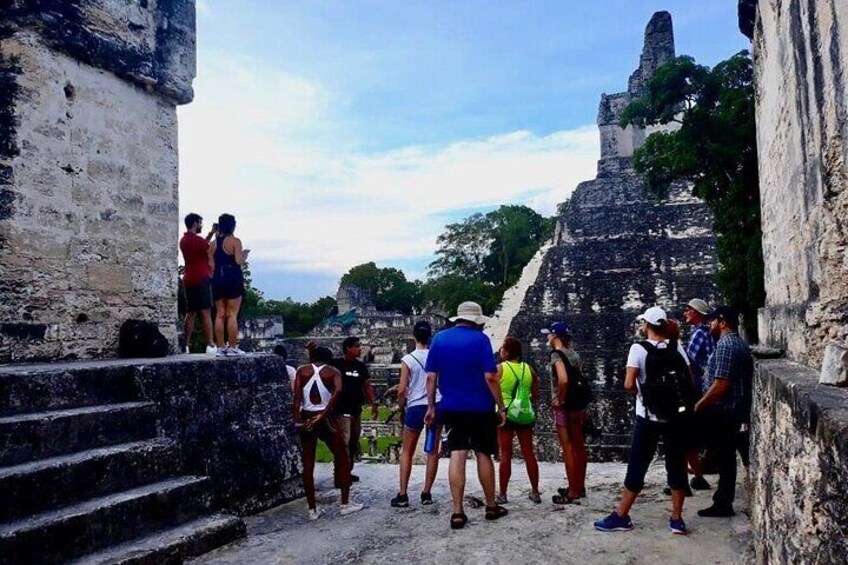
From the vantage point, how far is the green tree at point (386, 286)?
58000mm

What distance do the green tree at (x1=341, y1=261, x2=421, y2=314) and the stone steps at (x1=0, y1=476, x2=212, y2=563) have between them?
174ft

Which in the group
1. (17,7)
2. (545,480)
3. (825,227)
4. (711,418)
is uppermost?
(17,7)

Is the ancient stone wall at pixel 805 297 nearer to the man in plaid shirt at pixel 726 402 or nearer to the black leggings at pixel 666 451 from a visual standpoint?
the man in plaid shirt at pixel 726 402

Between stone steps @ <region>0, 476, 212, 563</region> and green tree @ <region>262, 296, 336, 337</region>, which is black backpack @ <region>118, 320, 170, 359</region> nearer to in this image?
stone steps @ <region>0, 476, 212, 563</region>

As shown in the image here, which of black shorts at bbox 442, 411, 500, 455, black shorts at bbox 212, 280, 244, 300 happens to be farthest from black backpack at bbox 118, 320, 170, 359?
black shorts at bbox 442, 411, 500, 455

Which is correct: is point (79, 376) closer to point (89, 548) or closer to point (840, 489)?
point (89, 548)

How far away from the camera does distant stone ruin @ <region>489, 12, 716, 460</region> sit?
14.3m

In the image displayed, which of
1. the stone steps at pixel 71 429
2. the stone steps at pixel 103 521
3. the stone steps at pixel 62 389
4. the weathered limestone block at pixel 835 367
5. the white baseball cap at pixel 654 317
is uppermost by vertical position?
the white baseball cap at pixel 654 317

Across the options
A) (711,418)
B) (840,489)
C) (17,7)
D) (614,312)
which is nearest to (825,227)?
(840,489)

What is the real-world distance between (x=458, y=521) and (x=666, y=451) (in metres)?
1.35

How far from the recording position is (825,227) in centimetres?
284

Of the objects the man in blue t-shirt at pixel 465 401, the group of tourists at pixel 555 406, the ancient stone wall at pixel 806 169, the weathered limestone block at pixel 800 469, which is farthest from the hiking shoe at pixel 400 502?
the ancient stone wall at pixel 806 169

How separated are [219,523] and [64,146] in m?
2.67

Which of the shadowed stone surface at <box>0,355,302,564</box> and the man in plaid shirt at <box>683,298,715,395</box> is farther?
the man in plaid shirt at <box>683,298,715,395</box>
